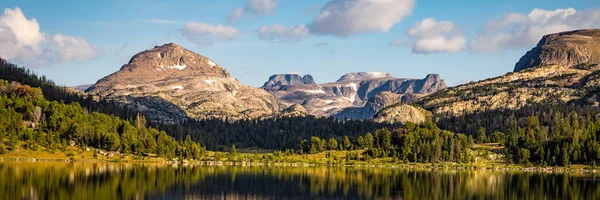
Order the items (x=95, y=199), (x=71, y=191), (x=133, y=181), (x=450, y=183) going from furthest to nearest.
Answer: (x=450, y=183)
(x=133, y=181)
(x=71, y=191)
(x=95, y=199)

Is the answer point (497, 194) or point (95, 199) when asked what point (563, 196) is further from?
point (95, 199)

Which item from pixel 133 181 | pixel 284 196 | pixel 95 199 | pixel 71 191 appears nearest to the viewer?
pixel 95 199

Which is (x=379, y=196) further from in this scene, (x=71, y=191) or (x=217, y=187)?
(x=71, y=191)

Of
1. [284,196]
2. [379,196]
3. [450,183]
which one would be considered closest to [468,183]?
[450,183]

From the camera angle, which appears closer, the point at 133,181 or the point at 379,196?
the point at 379,196

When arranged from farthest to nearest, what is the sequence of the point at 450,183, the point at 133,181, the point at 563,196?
the point at 450,183 → the point at 133,181 → the point at 563,196

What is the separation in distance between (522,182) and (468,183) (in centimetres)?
1847

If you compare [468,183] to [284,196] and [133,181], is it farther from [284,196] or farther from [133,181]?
[133,181]

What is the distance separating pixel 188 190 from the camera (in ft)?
465

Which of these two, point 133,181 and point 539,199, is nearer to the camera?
point 539,199

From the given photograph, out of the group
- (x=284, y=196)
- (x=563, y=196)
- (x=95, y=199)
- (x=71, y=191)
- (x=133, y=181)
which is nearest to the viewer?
(x=95, y=199)

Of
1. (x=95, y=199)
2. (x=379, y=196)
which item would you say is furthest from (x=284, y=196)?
(x=95, y=199)

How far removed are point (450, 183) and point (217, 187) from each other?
68057 mm

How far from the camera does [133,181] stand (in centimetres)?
15888
